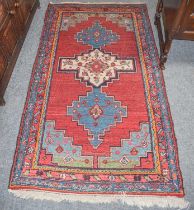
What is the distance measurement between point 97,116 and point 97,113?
33 millimetres

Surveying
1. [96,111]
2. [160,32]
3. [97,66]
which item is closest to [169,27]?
[160,32]

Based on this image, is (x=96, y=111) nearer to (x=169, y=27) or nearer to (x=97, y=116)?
(x=97, y=116)

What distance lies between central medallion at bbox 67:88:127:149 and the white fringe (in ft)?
1.53

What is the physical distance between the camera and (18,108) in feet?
7.66

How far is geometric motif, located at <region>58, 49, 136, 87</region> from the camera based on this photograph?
2.55 metres

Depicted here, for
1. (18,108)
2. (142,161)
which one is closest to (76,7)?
(18,108)

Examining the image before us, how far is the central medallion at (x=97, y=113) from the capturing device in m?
2.20

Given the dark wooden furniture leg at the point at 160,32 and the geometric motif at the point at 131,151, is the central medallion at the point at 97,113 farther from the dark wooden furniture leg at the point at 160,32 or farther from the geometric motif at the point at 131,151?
the dark wooden furniture leg at the point at 160,32

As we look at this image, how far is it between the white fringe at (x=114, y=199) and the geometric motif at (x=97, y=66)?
3.70ft

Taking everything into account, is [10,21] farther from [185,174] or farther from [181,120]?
[185,174]

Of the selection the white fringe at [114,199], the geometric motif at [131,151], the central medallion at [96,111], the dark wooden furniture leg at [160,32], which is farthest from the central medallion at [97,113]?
the dark wooden furniture leg at [160,32]

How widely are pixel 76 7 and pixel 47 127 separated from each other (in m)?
1.86

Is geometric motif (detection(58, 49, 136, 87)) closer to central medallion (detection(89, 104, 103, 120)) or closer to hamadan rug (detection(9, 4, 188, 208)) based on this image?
hamadan rug (detection(9, 4, 188, 208))

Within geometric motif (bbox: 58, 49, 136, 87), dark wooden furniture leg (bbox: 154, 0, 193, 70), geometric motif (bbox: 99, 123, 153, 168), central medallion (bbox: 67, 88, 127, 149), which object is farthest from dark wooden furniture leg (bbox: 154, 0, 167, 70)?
geometric motif (bbox: 99, 123, 153, 168)
